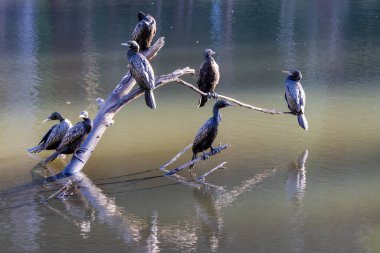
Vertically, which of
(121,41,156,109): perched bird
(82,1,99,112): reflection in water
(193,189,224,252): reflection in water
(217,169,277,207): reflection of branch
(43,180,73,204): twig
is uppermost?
(121,41,156,109): perched bird

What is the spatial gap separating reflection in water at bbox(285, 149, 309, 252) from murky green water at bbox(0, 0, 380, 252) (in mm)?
14

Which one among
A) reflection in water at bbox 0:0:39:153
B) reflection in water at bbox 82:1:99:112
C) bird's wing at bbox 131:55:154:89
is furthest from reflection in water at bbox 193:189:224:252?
reflection in water at bbox 82:1:99:112

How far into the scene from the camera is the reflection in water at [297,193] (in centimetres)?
485

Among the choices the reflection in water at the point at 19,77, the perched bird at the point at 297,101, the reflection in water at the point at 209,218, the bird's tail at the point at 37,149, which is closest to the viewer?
the reflection in water at the point at 209,218

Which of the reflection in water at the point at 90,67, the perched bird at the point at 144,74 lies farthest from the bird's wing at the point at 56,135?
the reflection in water at the point at 90,67

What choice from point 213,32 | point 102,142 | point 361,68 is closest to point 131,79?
point 102,142

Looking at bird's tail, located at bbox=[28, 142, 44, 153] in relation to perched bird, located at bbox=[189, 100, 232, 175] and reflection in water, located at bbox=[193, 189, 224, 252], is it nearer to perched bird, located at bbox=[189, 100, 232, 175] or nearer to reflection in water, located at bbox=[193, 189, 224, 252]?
perched bird, located at bbox=[189, 100, 232, 175]

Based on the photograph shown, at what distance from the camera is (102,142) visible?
690cm

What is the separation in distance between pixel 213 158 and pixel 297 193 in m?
1.02

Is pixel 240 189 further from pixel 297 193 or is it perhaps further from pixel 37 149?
pixel 37 149

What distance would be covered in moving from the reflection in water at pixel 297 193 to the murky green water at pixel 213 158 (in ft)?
0.05

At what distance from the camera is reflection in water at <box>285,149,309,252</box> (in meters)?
4.85

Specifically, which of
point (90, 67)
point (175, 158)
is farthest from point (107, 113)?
point (90, 67)

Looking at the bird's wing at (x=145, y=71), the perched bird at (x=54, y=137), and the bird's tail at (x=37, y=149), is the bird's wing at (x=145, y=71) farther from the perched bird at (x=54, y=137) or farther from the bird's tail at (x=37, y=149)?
the bird's tail at (x=37, y=149)
